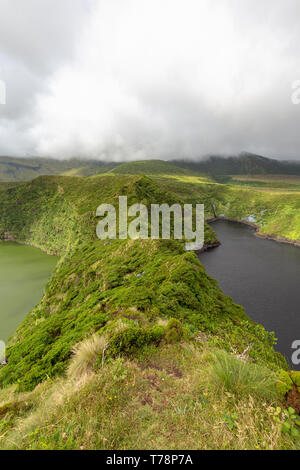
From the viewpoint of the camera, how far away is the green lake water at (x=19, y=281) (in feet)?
120

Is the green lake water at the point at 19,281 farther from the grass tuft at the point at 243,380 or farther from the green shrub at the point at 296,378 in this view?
the green shrub at the point at 296,378

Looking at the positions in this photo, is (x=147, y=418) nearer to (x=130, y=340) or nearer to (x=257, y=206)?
(x=130, y=340)

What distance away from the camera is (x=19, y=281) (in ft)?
174

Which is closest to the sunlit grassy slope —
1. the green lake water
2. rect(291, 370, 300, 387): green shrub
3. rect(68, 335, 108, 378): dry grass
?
the green lake water

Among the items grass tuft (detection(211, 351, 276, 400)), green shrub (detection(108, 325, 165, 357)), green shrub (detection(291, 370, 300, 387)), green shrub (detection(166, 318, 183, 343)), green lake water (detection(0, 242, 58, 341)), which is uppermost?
green shrub (detection(291, 370, 300, 387))

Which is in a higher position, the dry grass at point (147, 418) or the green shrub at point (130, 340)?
the dry grass at point (147, 418)

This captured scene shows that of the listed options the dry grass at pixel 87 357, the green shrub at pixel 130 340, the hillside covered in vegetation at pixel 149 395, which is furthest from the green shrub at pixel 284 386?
the dry grass at pixel 87 357

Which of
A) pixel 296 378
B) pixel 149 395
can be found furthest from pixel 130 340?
pixel 296 378

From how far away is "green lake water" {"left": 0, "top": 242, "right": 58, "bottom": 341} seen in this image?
36.5 meters

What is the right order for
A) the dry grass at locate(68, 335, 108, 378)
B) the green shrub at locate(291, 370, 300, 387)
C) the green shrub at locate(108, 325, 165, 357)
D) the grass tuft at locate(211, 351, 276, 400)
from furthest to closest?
the green shrub at locate(108, 325, 165, 357) → the dry grass at locate(68, 335, 108, 378) → the grass tuft at locate(211, 351, 276, 400) → the green shrub at locate(291, 370, 300, 387)

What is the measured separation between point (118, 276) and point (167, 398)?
20935 mm

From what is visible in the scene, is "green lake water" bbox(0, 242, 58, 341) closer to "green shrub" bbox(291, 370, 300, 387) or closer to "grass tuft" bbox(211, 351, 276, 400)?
"grass tuft" bbox(211, 351, 276, 400)

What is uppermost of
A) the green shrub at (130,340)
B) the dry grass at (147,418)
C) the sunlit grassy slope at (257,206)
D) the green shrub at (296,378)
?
the sunlit grassy slope at (257,206)
